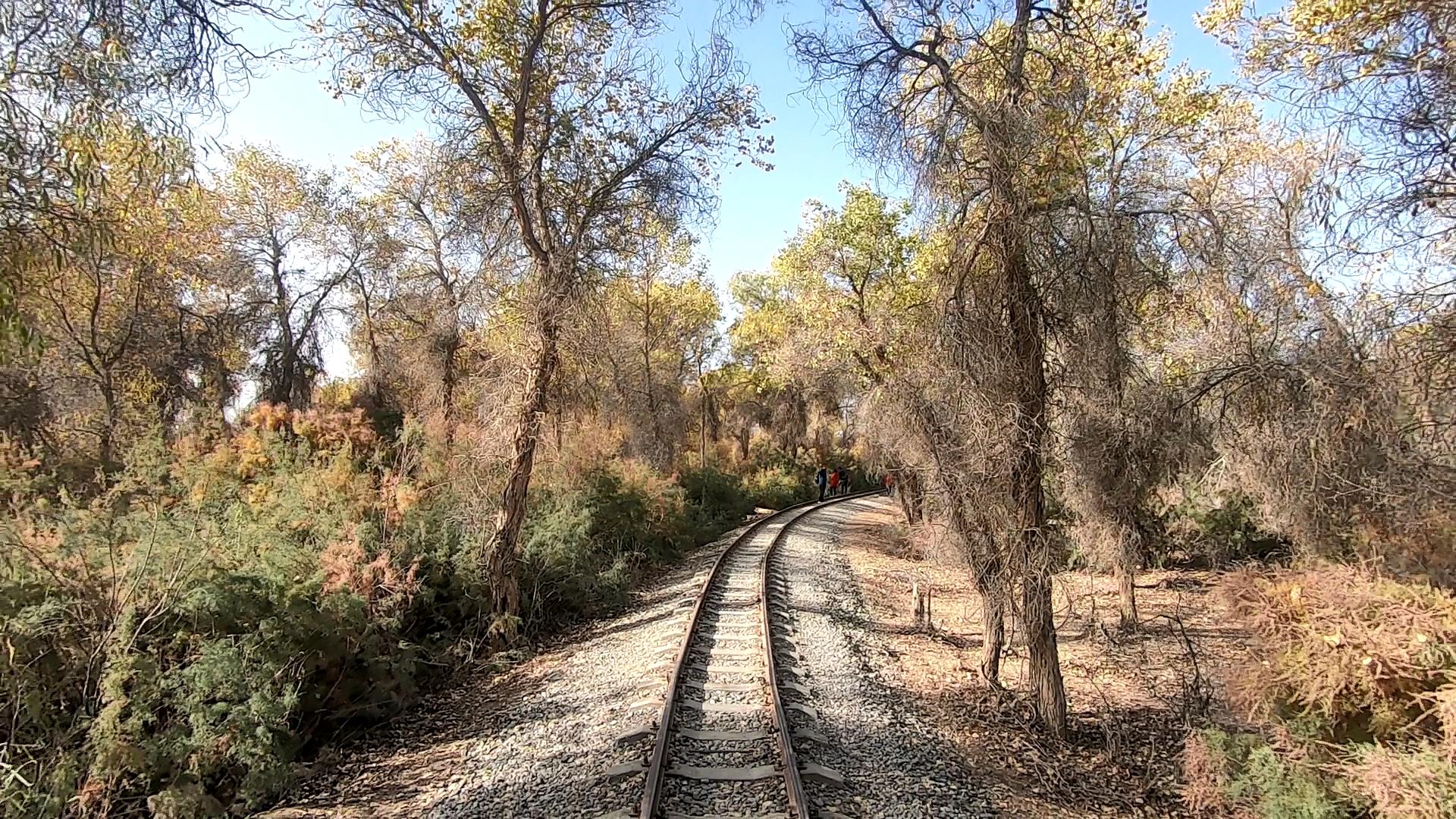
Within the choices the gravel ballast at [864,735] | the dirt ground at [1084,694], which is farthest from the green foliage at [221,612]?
the dirt ground at [1084,694]

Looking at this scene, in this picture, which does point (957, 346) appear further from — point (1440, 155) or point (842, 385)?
point (842, 385)

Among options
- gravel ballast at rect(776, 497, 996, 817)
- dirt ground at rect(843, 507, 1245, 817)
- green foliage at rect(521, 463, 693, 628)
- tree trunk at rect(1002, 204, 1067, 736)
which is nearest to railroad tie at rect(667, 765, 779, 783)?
gravel ballast at rect(776, 497, 996, 817)

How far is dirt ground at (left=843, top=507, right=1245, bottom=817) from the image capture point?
6023mm

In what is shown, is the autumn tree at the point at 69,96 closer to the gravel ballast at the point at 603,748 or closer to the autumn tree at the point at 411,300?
the gravel ballast at the point at 603,748

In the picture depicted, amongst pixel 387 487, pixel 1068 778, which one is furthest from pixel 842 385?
pixel 1068 778

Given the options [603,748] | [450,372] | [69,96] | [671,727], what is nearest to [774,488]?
[450,372]

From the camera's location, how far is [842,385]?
23.5 m

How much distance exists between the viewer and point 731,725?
6613mm

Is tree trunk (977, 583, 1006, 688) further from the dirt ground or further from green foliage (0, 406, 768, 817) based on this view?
green foliage (0, 406, 768, 817)

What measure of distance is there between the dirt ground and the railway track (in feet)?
5.06

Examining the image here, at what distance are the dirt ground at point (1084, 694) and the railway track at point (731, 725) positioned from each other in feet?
5.06

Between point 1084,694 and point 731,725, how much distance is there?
4763 millimetres

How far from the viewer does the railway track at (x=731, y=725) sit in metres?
5.19

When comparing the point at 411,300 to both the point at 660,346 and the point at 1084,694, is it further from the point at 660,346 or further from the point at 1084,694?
the point at 1084,694
